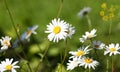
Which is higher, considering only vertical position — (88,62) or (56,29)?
(56,29)

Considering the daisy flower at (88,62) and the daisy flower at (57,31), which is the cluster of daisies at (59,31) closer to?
the daisy flower at (57,31)

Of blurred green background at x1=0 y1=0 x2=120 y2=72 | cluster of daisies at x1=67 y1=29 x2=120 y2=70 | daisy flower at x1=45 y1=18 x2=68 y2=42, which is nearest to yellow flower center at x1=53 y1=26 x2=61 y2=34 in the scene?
daisy flower at x1=45 y1=18 x2=68 y2=42

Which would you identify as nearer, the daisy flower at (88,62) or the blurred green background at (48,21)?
the daisy flower at (88,62)

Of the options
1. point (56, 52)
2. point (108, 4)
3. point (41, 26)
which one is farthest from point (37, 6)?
point (56, 52)

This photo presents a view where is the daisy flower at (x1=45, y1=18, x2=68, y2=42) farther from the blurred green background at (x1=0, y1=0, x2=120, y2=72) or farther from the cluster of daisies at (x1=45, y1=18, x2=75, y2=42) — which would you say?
the blurred green background at (x1=0, y1=0, x2=120, y2=72)

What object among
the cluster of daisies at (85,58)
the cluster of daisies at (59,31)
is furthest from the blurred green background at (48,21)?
the cluster of daisies at (59,31)

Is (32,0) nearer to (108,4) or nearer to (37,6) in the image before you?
(37,6)

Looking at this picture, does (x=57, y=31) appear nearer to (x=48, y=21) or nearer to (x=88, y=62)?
(x=88, y=62)

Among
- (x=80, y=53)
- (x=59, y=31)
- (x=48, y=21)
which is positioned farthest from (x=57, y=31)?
(x=48, y=21)
